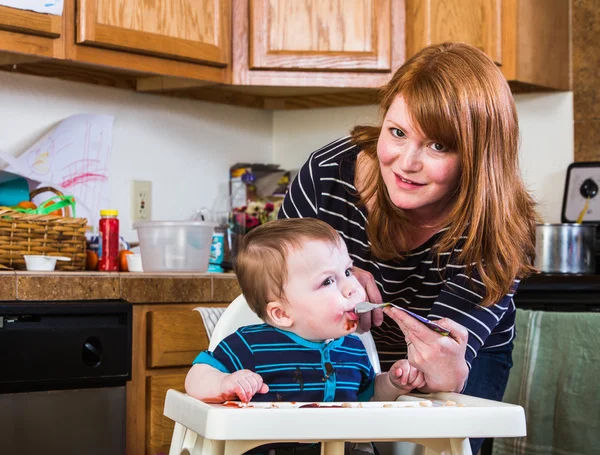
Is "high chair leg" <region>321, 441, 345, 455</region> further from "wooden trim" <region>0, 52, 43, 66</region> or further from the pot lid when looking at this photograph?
the pot lid

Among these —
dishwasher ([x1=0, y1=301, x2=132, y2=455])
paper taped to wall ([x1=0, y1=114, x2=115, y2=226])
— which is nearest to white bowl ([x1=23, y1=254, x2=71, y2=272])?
dishwasher ([x1=0, y1=301, x2=132, y2=455])

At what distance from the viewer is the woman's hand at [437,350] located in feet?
3.72

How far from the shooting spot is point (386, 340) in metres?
1.59

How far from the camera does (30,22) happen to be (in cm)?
211

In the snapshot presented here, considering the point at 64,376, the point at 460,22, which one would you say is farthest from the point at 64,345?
the point at 460,22

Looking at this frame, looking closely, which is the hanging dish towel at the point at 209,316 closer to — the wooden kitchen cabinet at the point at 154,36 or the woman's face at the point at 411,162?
the wooden kitchen cabinet at the point at 154,36

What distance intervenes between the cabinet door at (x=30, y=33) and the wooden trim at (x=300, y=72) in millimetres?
543

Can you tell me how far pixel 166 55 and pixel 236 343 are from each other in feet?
4.38

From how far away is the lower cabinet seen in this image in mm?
2035

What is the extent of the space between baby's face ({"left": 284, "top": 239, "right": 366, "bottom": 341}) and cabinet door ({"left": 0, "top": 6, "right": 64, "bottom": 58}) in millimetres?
1173

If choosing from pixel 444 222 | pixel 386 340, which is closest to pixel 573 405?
pixel 386 340

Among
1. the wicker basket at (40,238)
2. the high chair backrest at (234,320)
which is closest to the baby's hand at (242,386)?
the high chair backrest at (234,320)

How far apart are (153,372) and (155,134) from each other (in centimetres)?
93

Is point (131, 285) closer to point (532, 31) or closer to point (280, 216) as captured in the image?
point (280, 216)
